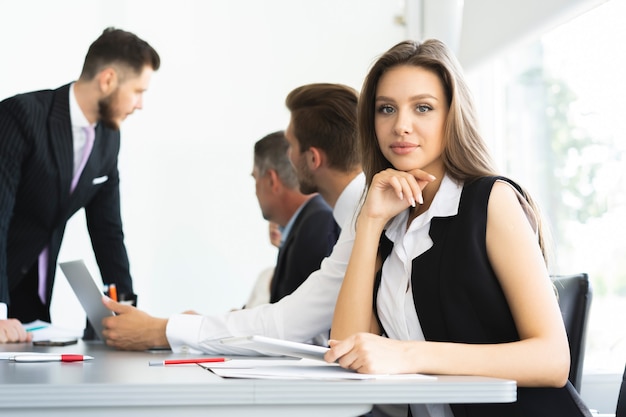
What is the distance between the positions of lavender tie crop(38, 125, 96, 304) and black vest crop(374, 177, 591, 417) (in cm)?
242

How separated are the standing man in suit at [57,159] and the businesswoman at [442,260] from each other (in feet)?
5.73

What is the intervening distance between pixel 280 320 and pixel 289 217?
4.98 ft

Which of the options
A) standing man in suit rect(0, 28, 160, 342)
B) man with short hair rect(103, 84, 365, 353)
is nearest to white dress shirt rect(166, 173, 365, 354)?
man with short hair rect(103, 84, 365, 353)

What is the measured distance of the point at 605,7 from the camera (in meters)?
3.13

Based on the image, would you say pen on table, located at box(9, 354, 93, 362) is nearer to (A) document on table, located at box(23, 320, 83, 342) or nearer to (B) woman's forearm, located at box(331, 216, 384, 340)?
(B) woman's forearm, located at box(331, 216, 384, 340)

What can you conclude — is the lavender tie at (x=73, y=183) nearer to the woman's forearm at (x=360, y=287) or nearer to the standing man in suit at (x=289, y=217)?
the standing man in suit at (x=289, y=217)

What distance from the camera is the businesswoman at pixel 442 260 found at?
4.43 ft

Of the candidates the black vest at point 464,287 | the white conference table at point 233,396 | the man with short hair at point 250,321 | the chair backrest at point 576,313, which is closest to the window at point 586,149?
the chair backrest at point 576,313

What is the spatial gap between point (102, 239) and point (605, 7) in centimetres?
244

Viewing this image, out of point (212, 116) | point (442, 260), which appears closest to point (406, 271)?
point (442, 260)

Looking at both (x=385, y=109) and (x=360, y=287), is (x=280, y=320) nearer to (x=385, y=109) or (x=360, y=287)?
(x=360, y=287)

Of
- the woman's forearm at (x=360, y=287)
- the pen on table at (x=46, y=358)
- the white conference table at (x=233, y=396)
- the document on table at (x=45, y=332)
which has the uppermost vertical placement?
the woman's forearm at (x=360, y=287)

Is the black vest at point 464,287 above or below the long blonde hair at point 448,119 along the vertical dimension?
below

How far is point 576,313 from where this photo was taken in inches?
73.4
